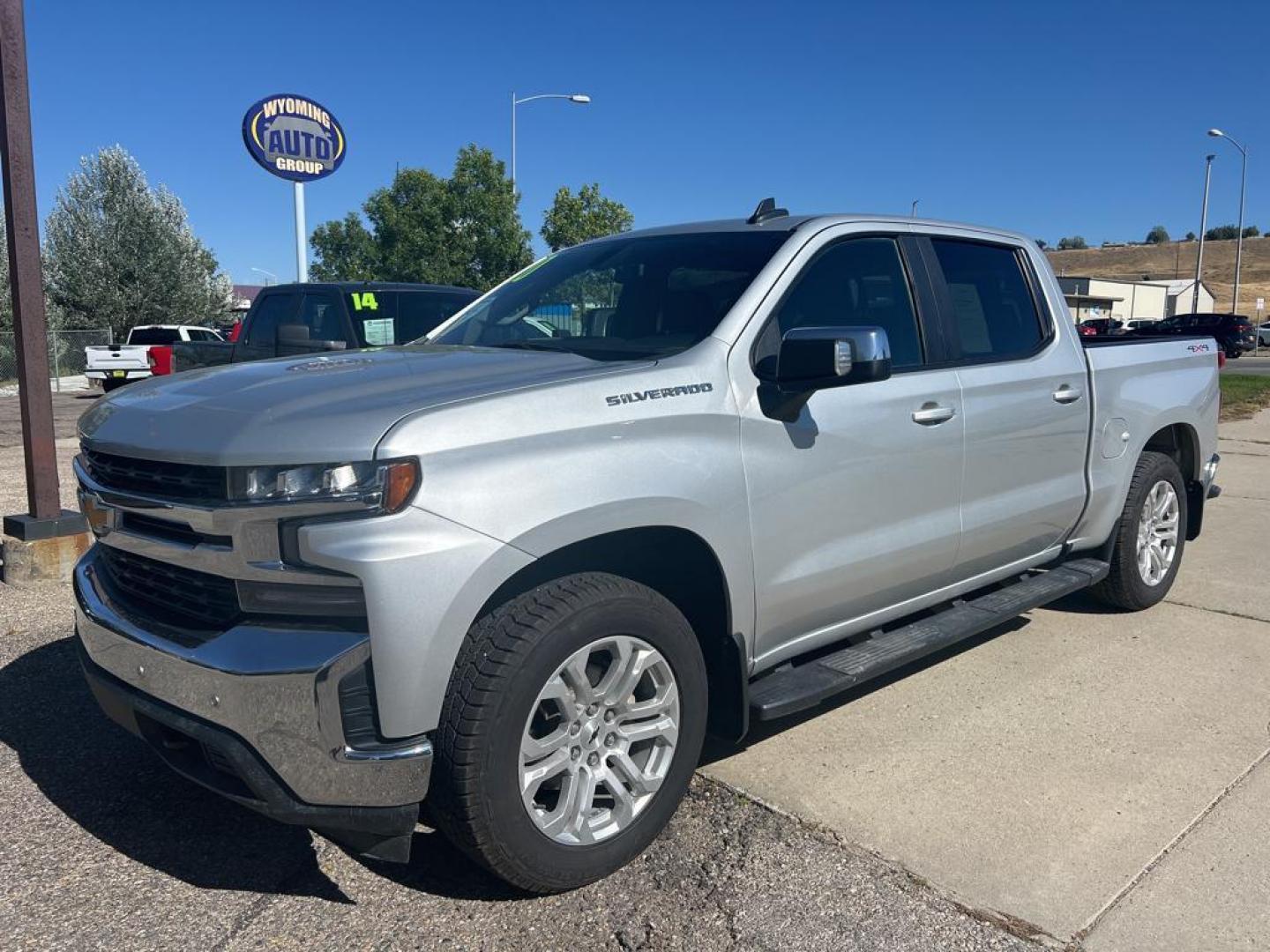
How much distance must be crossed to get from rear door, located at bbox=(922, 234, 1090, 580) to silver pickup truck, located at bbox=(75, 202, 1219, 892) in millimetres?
22

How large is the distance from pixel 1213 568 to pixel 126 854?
6095 mm

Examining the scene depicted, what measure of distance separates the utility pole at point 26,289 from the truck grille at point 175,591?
352 centimetres

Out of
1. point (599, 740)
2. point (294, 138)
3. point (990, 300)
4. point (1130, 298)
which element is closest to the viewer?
point (599, 740)

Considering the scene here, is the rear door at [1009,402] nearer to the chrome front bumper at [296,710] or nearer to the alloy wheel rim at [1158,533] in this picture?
the alloy wheel rim at [1158,533]

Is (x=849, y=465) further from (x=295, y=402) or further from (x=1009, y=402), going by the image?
(x=295, y=402)

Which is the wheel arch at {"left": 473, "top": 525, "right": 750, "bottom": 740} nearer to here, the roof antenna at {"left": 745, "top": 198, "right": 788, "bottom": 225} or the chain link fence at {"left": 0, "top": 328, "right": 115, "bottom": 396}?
the roof antenna at {"left": 745, "top": 198, "right": 788, "bottom": 225}

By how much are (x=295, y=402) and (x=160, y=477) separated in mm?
415

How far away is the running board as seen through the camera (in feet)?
10.8

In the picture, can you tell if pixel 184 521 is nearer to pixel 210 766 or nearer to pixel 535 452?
pixel 210 766

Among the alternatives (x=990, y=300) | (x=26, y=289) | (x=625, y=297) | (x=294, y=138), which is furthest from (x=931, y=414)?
(x=294, y=138)

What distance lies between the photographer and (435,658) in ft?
7.97

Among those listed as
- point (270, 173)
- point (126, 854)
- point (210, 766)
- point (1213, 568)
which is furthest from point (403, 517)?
point (270, 173)

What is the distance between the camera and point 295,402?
2.66m

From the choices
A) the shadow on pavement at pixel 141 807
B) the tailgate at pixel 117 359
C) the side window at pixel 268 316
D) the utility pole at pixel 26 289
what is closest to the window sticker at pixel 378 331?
the side window at pixel 268 316
